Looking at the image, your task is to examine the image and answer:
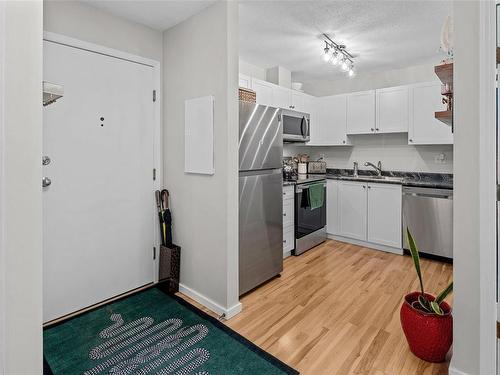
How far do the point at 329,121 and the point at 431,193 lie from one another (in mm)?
1760

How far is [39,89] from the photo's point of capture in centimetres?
102

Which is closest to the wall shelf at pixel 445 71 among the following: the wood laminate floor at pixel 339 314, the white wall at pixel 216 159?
the white wall at pixel 216 159

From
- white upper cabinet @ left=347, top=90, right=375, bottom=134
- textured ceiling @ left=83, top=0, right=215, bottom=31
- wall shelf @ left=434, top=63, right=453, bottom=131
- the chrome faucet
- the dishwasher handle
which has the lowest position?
the dishwasher handle

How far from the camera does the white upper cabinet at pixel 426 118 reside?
3.52 meters

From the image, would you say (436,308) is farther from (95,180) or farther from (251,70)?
(251,70)

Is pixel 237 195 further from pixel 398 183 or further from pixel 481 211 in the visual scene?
pixel 398 183

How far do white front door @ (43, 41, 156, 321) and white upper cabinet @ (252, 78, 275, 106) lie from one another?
1.35 m

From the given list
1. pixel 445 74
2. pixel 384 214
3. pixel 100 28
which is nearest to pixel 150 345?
pixel 100 28

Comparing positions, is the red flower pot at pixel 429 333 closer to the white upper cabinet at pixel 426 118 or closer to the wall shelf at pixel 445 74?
the wall shelf at pixel 445 74

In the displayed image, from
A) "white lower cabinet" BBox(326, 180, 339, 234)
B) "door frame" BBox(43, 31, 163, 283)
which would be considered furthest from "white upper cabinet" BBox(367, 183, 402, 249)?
"door frame" BBox(43, 31, 163, 283)

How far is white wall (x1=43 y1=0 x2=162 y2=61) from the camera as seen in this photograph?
210 centimetres

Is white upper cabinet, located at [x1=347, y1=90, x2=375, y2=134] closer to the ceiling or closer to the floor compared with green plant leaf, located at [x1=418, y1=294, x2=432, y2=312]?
closer to the ceiling

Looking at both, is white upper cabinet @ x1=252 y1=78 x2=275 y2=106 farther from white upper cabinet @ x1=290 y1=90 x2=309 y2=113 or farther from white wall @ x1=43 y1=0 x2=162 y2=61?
white wall @ x1=43 y1=0 x2=162 y2=61

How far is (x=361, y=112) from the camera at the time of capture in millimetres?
4145
